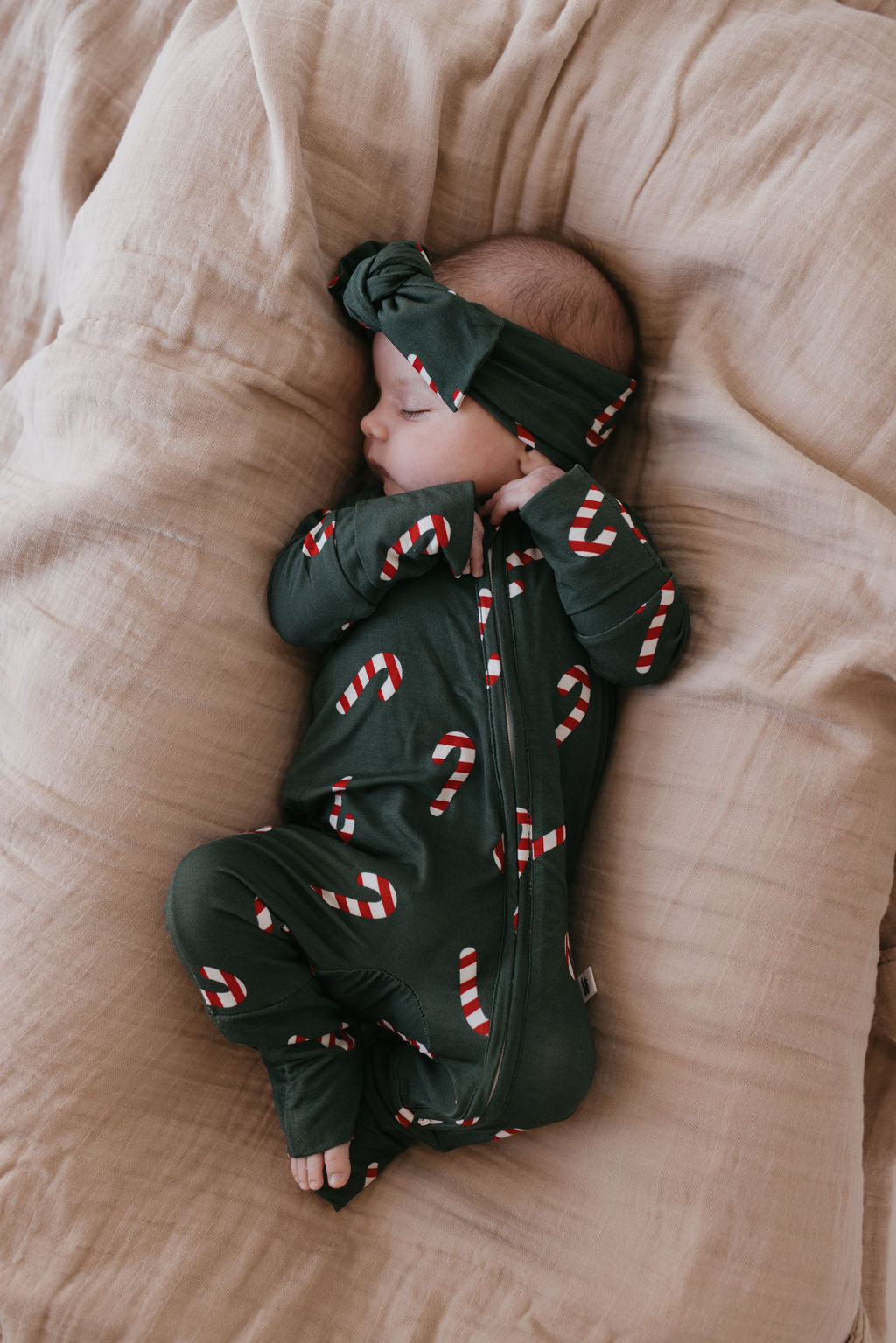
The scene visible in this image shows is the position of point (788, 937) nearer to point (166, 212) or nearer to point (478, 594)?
point (478, 594)

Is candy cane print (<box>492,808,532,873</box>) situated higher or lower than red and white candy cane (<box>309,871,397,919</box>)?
higher

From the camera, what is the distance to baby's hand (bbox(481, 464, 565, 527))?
114cm

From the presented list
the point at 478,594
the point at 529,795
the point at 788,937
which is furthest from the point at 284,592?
the point at 788,937

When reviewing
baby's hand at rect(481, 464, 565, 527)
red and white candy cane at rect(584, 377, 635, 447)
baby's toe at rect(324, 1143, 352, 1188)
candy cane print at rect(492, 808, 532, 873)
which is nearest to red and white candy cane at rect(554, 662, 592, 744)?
candy cane print at rect(492, 808, 532, 873)

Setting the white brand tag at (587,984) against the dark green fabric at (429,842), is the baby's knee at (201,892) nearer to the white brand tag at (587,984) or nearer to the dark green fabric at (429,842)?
the dark green fabric at (429,842)

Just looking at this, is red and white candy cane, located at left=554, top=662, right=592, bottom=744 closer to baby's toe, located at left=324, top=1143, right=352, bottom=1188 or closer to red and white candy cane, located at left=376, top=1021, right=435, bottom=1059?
red and white candy cane, located at left=376, top=1021, right=435, bottom=1059

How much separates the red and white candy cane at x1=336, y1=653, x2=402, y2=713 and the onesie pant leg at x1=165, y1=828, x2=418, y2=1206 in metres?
0.18

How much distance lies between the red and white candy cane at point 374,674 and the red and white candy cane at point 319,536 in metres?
0.15

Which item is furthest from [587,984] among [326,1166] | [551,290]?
[551,290]

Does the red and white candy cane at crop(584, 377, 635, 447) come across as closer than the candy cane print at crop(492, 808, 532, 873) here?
No

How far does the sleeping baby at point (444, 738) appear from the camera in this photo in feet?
3.47

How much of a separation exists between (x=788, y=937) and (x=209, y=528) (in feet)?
2.80

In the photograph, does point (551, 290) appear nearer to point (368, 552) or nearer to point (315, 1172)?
point (368, 552)

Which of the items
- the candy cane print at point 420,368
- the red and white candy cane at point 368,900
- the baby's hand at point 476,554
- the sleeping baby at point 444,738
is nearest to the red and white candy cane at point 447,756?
the sleeping baby at point 444,738
